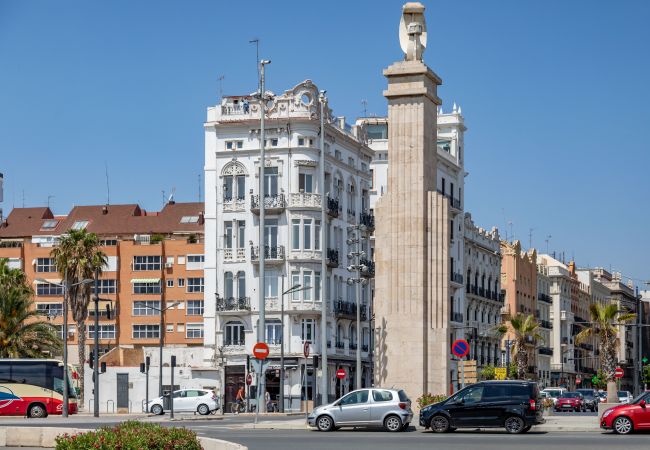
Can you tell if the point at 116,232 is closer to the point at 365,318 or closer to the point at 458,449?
the point at 365,318

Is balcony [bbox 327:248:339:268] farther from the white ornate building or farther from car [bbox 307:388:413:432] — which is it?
car [bbox 307:388:413:432]

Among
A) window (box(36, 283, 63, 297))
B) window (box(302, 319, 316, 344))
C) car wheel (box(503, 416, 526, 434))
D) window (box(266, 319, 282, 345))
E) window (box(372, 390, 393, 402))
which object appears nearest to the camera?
car wheel (box(503, 416, 526, 434))

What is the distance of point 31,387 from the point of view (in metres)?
61.7

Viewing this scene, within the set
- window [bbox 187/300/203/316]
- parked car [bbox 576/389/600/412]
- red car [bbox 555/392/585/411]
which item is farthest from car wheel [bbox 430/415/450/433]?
window [bbox 187/300/203/316]

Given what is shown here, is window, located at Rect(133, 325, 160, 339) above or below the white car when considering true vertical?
above

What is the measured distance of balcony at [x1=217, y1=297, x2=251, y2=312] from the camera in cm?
8238

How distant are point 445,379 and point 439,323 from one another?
2100 millimetres

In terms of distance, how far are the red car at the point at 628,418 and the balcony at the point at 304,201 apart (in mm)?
46549

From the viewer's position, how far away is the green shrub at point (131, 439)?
20875 mm

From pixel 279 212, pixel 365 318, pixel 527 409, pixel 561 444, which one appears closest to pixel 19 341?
pixel 279 212

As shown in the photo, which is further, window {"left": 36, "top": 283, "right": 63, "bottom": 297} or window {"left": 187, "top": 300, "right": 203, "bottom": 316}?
window {"left": 36, "top": 283, "right": 63, "bottom": 297}

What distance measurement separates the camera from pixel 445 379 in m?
45.4

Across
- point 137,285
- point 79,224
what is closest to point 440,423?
point 137,285

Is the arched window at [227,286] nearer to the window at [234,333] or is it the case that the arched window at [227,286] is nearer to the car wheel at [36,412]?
the window at [234,333]
